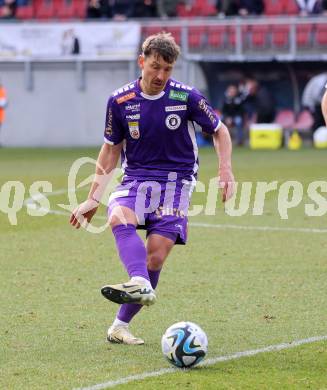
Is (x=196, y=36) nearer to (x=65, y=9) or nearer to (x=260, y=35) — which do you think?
(x=260, y=35)

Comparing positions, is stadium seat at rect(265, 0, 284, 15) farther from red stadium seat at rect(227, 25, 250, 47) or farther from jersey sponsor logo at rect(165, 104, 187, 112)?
jersey sponsor logo at rect(165, 104, 187, 112)

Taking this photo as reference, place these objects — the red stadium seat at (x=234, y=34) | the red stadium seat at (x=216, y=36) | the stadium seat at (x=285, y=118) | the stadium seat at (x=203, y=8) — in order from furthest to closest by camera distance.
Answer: the stadium seat at (x=203, y=8), the stadium seat at (x=285, y=118), the red stadium seat at (x=216, y=36), the red stadium seat at (x=234, y=34)

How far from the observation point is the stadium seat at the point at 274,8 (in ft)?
107

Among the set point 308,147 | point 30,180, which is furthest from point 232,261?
point 308,147

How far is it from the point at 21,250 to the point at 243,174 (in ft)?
29.7

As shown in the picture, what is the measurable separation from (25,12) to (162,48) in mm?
28717

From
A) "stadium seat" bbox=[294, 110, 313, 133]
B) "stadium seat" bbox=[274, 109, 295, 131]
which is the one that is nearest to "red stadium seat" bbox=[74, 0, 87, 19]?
"stadium seat" bbox=[274, 109, 295, 131]

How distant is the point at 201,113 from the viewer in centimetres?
741

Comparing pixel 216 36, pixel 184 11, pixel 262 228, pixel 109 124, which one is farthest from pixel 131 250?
pixel 184 11

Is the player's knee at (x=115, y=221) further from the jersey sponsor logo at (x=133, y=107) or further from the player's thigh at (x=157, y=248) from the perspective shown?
the jersey sponsor logo at (x=133, y=107)

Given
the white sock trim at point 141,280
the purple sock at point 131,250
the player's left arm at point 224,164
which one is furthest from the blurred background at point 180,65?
the white sock trim at point 141,280

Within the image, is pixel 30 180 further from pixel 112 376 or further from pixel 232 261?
pixel 112 376

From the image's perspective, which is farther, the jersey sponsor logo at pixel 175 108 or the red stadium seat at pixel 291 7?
the red stadium seat at pixel 291 7

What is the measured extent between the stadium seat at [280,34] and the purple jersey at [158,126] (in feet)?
76.8
